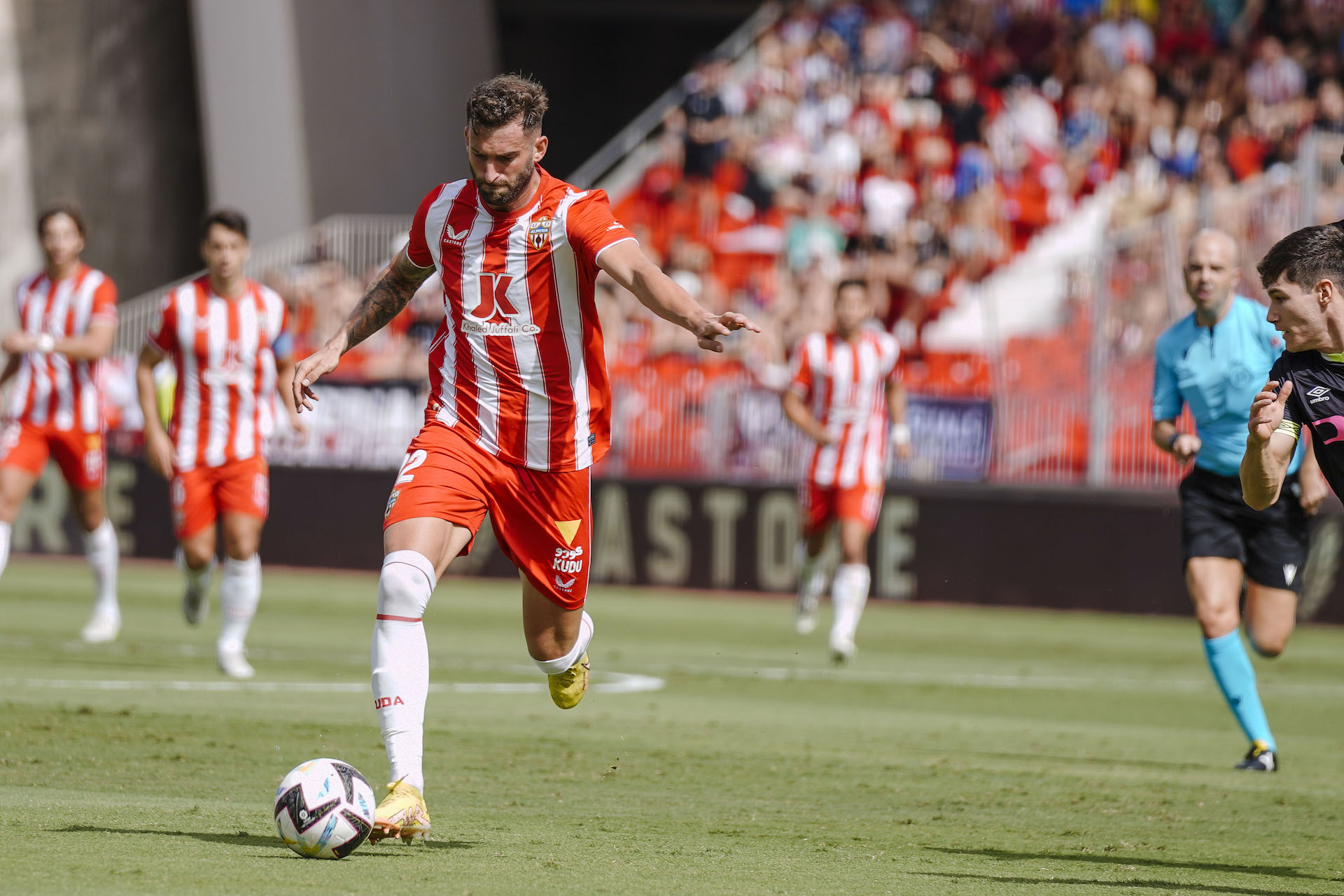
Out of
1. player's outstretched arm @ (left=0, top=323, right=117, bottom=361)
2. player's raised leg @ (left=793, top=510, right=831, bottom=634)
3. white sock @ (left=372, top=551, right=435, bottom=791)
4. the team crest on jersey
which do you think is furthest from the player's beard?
player's raised leg @ (left=793, top=510, right=831, bottom=634)

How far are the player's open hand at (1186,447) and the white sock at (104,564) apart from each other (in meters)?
7.68

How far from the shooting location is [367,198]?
29.9 meters

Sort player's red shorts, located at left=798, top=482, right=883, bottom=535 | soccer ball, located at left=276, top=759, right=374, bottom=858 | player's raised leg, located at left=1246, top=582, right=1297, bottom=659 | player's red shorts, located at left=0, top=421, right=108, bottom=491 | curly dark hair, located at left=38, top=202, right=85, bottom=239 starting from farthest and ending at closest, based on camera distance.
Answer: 1. player's red shorts, located at left=798, top=482, right=883, bottom=535
2. player's red shorts, located at left=0, top=421, right=108, bottom=491
3. curly dark hair, located at left=38, top=202, right=85, bottom=239
4. player's raised leg, located at left=1246, top=582, right=1297, bottom=659
5. soccer ball, located at left=276, top=759, right=374, bottom=858

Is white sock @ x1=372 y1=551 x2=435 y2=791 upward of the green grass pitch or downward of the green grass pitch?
upward

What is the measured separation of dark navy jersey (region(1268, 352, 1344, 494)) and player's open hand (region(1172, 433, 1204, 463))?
255 cm

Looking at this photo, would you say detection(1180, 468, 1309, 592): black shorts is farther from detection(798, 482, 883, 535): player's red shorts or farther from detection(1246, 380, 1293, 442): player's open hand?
detection(798, 482, 883, 535): player's red shorts

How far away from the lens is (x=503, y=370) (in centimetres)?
643

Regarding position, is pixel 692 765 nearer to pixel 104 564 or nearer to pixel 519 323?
pixel 519 323

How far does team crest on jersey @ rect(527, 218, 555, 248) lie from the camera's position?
6332 mm

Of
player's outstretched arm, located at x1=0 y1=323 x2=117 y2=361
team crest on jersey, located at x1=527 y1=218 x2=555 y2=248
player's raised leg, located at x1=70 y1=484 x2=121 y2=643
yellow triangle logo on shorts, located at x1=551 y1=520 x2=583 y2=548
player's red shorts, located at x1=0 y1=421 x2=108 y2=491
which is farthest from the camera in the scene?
player's raised leg, located at x1=70 y1=484 x2=121 y2=643

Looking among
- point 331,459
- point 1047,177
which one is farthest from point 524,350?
point 1047,177

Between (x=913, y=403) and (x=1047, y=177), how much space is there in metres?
6.58

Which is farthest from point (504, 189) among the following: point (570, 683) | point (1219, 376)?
point (1219, 376)

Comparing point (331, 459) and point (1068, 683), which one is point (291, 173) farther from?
point (1068, 683)
